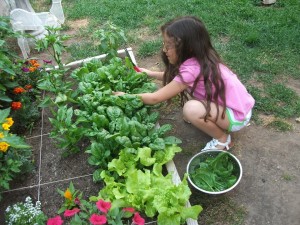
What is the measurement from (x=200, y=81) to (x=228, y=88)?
0.23 metres

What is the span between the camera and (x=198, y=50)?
8.39 ft

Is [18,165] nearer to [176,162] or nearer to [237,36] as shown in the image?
[176,162]

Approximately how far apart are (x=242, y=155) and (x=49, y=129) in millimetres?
1720

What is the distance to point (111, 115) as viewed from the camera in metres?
2.70

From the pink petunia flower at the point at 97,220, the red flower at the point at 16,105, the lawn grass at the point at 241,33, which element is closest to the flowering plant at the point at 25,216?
the pink petunia flower at the point at 97,220

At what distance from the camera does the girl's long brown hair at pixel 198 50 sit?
250 centimetres

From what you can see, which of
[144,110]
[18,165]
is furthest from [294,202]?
[18,165]

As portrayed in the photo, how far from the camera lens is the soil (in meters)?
2.52

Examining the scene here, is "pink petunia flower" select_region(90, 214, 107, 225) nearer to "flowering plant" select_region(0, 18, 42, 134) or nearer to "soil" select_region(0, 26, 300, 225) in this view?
"soil" select_region(0, 26, 300, 225)

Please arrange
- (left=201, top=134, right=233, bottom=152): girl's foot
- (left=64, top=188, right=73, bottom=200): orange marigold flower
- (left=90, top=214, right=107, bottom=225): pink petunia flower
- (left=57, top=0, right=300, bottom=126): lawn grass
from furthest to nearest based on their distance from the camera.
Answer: (left=57, top=0, right=300, bottom=126): lawn grass → (left=201, top=134, right=233, bottom=152): girl's foot → (left=64, top=188, right=73, bottom=200): orange marigold flower → (left=90, top=214, right=107, bottom=225): pink petunia flower

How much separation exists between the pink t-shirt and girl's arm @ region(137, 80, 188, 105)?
5 cm

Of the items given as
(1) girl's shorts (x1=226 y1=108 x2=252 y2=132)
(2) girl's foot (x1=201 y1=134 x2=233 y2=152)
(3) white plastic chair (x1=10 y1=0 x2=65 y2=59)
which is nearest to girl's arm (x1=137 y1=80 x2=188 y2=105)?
(1) girl's shorts (x1=226 y1=108 x2=252 y2=132)

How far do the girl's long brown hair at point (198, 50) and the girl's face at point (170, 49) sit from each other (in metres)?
0.02

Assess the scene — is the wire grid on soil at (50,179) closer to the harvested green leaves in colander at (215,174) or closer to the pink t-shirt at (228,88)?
the harvested green leaves in colander at (215,174)
